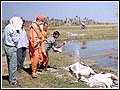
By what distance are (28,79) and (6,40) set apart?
3.11 ft

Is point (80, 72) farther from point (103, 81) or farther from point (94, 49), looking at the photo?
point (94, 49)

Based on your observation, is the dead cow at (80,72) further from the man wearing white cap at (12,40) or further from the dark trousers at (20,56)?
the man wearing white cap at (12,40)

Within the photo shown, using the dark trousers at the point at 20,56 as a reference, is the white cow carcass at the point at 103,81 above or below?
below

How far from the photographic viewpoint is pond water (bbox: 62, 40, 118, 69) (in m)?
8.73

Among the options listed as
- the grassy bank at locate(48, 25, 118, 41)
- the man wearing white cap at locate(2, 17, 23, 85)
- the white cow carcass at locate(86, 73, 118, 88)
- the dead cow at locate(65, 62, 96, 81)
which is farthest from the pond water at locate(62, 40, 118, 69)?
the man wearing white cap at locate(2, 17, 23, 85)

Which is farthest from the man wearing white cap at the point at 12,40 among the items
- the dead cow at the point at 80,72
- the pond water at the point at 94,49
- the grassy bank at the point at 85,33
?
the grassy bank at the point at 85,33

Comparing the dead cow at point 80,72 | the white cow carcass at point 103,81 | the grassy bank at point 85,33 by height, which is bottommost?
the white cow carcass at point 103,81

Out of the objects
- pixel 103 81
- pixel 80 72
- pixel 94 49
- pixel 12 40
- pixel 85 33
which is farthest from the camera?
pixel 85 33

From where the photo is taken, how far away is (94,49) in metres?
10.1

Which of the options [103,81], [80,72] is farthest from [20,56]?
[103,81]

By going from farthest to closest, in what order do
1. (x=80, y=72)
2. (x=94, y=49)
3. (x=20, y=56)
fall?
(x=94, y=49) → (x=80, y=72) → (x=20, y=56)

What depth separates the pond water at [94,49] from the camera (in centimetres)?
873

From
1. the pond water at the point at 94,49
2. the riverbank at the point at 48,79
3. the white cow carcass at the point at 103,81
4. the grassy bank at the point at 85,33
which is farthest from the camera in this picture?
the grassy bank at the point at 85,33

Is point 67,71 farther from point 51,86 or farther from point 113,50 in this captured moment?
point 113,50
